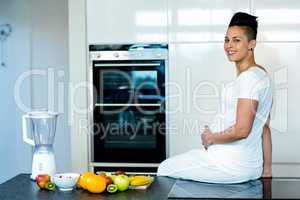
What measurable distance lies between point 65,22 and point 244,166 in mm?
2821

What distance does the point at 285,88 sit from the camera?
309 centimetres

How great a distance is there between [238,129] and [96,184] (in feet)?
1.95

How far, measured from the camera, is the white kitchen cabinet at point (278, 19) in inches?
121

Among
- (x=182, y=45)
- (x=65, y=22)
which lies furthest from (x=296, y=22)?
(x=65, y=22)

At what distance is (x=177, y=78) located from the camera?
10.3 ft

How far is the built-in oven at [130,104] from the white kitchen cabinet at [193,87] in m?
0.07

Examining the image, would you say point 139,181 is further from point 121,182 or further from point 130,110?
point 130,110

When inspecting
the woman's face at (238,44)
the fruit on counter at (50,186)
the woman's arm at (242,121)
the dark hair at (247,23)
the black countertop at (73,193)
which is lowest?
the black countertop at (73,193)

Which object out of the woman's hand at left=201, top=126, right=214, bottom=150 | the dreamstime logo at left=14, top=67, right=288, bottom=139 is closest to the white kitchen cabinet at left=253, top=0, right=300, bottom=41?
the dreamstime logo at left=14, top=67, right=288, bottom=139

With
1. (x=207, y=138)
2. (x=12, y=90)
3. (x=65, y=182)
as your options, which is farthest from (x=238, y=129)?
(x=12, y=90)

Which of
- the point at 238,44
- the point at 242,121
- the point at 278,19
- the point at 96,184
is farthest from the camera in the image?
the point at 278,19

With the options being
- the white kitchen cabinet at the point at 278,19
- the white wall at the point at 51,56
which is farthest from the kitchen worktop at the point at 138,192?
the white wall at the point at 51,56

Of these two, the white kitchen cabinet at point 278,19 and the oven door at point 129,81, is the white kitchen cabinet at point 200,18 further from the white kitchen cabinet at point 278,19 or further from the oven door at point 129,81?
the oven door at point 129,81

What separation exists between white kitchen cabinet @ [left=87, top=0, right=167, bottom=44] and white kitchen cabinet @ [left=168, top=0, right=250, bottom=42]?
0.07 m
